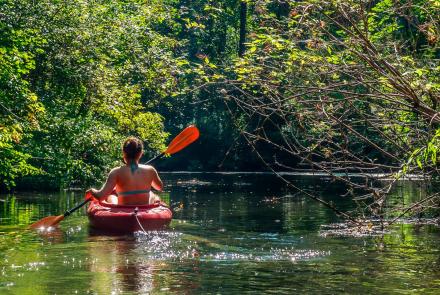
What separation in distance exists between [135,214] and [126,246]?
1027 mm

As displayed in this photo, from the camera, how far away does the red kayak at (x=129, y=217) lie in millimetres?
12271

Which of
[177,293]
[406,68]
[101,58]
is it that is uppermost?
[101,58]

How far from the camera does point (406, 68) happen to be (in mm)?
10031

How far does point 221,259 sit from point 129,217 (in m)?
2.19

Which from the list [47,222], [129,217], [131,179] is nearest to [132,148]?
[131,179]

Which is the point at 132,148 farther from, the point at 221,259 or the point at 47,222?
the point at 221,259

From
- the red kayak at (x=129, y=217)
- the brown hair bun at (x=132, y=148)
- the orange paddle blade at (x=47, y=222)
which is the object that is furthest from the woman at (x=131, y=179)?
the orange paddle blade at (x=47, y=222)

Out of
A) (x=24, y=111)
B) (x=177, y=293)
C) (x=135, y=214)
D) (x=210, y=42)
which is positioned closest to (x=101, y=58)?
(x=24, y=111)

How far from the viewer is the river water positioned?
28.5ft

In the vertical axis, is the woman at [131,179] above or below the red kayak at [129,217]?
above

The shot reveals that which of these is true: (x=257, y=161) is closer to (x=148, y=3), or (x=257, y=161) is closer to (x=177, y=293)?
(x=148, y=3)

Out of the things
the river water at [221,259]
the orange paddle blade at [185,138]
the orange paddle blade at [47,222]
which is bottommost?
the river water at [221,259]

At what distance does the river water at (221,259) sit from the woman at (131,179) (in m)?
0.59

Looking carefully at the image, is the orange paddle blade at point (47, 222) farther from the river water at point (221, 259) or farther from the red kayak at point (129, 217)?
the red kayak at point (129, 217)
